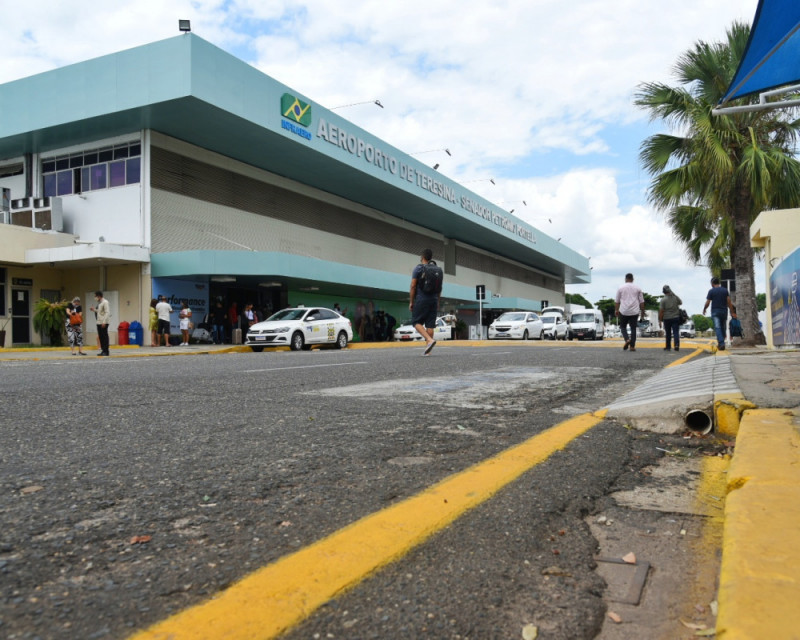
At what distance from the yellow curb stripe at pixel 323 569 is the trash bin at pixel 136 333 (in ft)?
71.1

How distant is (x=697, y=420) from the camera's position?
171 inches

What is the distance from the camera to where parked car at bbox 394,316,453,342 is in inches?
1239

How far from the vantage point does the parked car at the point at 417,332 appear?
31481mm

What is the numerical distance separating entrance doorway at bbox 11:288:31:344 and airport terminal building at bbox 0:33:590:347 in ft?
0.16

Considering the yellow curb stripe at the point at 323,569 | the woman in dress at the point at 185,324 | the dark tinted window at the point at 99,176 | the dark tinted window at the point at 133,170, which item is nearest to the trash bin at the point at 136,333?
the woman in dress at the point at 185,324

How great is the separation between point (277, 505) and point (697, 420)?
10.3 feet

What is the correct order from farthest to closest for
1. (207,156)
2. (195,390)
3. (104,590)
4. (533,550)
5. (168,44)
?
(207,156), (168,44), (195,390), (533,550), (104,590)

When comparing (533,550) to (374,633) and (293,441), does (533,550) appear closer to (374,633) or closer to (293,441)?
(374,633)

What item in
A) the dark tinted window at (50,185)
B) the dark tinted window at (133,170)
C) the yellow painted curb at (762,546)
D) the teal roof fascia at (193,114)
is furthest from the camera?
the dark tinted window at (50,185)

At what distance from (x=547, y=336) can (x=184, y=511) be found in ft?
105

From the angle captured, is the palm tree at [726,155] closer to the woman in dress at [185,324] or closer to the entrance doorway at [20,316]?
the woman in dress at [185,324]

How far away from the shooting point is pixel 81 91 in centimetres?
2222

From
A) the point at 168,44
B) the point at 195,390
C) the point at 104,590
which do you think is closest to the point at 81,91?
the point at 168,44

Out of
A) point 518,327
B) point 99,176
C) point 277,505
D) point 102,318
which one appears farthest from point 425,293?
point 518,327
